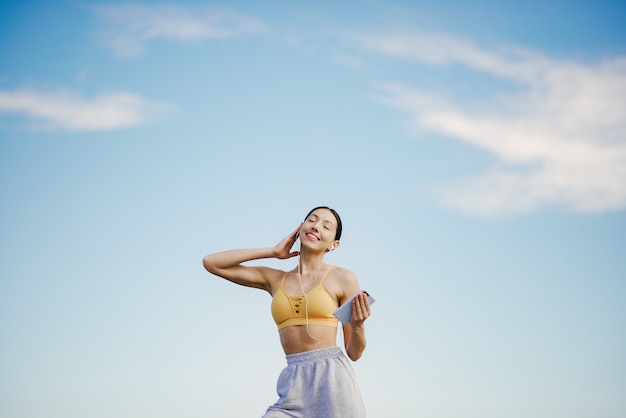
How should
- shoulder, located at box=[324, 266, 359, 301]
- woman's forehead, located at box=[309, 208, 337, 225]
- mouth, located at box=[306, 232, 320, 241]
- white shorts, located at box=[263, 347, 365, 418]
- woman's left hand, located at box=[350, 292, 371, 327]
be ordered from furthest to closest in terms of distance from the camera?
1. woman's forehead, located at box=[309, 208, 337, 225]
2. mouth, located at box=[306, 232, 320, 241]
3. shoulder, located at box=[324, 266, 359, 301]
4. white shorts, located at box=[263, 347, 365, 418]
5. woman's left hand, located at box=[350, 292, 371, 327]

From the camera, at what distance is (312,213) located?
21.1ft

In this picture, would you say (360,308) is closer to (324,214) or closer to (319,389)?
(319,389)

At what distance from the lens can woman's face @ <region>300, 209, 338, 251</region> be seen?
629cm

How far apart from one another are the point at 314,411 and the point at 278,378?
43 centimetres

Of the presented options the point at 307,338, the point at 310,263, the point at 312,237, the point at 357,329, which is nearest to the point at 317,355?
the point at 307,338

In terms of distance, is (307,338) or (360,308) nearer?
(360,308)

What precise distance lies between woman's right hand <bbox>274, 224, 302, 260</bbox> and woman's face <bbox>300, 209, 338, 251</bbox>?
0.08m

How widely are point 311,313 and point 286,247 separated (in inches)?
26.6

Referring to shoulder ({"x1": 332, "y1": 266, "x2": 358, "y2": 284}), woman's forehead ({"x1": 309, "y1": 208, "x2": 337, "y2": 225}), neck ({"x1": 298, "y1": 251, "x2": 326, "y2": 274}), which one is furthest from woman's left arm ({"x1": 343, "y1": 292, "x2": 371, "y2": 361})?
woman's forehead ({"x1": 309, "y1": 208, "x2": 337, "y2": 225})

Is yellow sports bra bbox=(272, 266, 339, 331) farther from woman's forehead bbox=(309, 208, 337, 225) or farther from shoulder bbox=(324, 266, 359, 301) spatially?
woman's forehead bbox=(309, 208, 337, 225)

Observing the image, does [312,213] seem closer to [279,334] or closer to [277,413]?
[279,334]

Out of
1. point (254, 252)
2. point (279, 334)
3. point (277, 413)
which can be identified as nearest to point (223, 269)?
point (254, 252)

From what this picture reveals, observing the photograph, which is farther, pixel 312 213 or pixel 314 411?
pixel 312 213

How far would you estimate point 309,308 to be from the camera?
19.5ft
